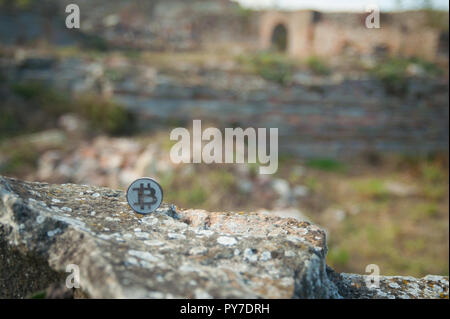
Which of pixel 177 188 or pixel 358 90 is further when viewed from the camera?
pixel 358 90

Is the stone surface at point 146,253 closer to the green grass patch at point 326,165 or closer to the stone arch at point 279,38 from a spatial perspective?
the green grass patch at point 326,165

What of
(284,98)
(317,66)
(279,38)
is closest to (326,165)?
(284,98)

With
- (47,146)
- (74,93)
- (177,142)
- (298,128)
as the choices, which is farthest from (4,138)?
(298,128)

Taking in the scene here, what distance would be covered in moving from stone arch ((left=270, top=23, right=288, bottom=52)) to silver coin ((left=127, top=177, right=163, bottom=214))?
46.4 feet

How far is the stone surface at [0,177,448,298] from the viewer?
38.5 inches

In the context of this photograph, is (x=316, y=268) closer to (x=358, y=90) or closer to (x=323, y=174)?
(x=323, y=174)

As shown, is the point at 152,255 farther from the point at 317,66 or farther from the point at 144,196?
the point at 317,66

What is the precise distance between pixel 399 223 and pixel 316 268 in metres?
5.18

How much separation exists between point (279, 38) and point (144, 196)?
49.4ft

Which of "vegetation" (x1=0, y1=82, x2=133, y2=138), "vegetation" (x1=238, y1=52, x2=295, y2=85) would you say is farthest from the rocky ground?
"vegetation" (x1=0, y1=82, x2=133, y2=138)

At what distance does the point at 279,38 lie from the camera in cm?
1513

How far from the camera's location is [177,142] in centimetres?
687

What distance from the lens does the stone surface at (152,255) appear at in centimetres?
98

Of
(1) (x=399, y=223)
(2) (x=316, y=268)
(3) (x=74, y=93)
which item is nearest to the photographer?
(2) (x=316, y=268)
